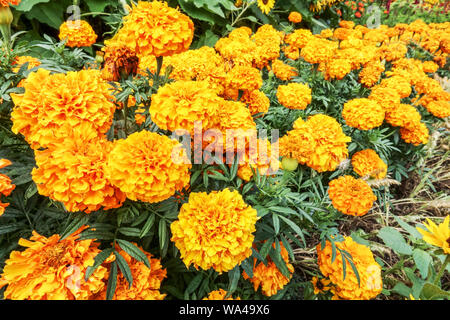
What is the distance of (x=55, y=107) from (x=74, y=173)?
0.27 m

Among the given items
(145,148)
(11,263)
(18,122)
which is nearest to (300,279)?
(145,148)

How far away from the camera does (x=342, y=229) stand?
8.88 ft

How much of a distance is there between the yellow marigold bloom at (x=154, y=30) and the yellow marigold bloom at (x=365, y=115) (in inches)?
58.1

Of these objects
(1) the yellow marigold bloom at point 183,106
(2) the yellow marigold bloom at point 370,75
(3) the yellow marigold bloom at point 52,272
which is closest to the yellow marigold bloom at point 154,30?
(1) the yellow marigold bloom at point 183,106

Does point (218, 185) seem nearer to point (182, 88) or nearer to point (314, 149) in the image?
point (182, 88)

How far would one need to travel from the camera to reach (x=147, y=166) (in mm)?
1011

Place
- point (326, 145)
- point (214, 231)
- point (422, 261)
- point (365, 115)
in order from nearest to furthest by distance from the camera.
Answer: point (214, 231)
point (422, 261)
point (326, 145)
point (365, 115)

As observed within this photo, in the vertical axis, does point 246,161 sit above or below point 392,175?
above

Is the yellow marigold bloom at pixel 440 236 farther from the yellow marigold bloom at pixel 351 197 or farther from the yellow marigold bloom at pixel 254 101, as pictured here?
the yellow marigold bloom at pixel 254 101

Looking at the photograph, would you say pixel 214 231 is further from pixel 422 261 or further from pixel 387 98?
pixel 387 98

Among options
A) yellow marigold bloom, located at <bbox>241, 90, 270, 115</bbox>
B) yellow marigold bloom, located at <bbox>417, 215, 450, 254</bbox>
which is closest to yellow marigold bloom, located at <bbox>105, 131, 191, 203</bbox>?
yellow marigold bloom, located at <bbox>241, 90, 270, 115</bbox>

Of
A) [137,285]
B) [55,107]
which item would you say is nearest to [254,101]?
[55,107]

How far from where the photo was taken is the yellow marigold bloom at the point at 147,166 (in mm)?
975

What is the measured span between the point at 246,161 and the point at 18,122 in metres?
0.93
